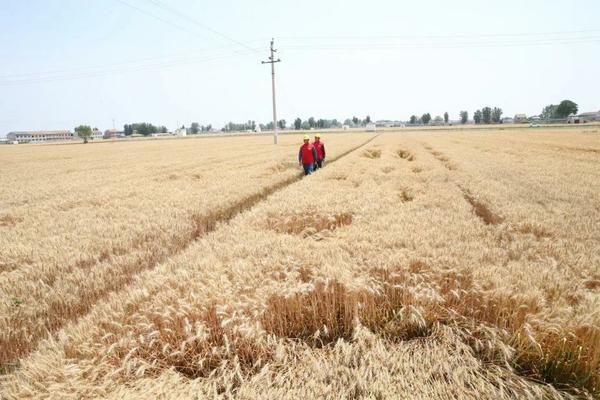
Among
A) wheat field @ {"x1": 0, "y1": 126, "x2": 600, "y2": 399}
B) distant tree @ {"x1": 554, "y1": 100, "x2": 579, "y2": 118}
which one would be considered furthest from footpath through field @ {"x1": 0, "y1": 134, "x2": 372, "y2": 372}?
distant tree @ {"x1": 554, "y1": 100, "x2": 579, "y2": 118}

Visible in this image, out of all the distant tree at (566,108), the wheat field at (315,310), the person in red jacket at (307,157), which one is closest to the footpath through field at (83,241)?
the wheat field at (315,310)

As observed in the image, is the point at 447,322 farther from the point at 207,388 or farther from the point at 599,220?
the point at 599,220

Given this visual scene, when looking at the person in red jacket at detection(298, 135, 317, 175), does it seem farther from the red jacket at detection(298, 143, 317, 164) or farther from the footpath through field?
the footpath through field

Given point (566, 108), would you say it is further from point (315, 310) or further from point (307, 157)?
point (315, 310)

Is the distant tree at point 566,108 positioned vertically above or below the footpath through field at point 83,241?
above

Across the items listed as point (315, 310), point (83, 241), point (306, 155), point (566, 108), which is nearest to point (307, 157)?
point (306, 155)

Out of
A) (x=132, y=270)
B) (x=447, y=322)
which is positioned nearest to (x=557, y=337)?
(x=447, y=322)

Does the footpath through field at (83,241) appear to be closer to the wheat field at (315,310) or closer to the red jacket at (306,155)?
the wheat field at (315,310)

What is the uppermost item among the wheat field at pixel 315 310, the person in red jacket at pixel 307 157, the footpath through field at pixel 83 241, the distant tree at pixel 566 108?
the distant tree at pixel 566 108

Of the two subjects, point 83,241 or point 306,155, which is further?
point 306,155

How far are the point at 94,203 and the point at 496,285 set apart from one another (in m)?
12.0

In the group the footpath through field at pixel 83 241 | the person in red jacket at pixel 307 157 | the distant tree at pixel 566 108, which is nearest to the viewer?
the footpath through field at pixel 83 241

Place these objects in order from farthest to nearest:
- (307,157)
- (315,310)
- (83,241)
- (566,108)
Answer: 1. (566,108)
2. (307,157)
3. (83,241)
4. (315,310)

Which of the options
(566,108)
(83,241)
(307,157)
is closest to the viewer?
(83,241)
